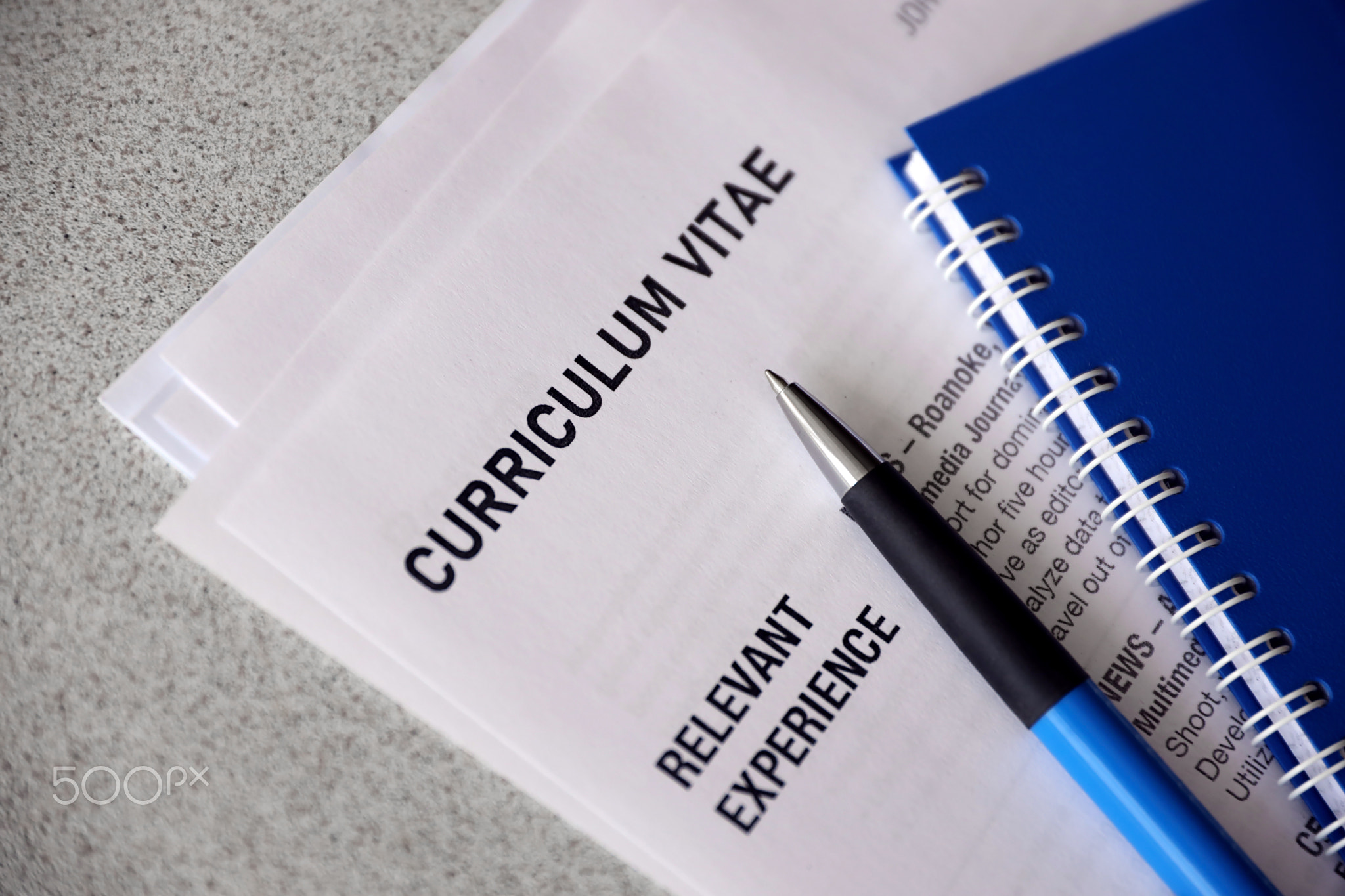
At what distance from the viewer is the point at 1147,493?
0.38 m

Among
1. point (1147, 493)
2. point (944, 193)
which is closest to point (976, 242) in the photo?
point (944, 193)

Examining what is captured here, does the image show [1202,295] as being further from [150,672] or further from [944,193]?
[150,672]

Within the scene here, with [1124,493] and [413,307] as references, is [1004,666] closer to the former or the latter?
[1124,493]

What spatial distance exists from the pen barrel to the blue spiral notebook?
1.5 inches

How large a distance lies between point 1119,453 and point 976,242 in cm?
12

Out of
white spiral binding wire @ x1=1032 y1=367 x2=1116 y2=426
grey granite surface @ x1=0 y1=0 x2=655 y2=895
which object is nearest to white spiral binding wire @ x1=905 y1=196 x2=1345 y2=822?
white spiral binding wire @ x1=1032 y1=367 x2=1116 y2=426

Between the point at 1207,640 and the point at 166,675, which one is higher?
the point at 1207,640

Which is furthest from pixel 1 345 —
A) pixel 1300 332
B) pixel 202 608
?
pixel 1300 332

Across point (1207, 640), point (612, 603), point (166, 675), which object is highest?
point (1207, 640)

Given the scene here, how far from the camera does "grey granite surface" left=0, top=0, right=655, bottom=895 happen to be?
335 millimetres

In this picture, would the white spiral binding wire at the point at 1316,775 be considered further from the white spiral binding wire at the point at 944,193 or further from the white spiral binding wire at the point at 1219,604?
the white spiral binding wire at the point at 944,193

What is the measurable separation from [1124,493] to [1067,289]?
0.10 metres

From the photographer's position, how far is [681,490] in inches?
14.1

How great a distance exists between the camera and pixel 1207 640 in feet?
1.24
